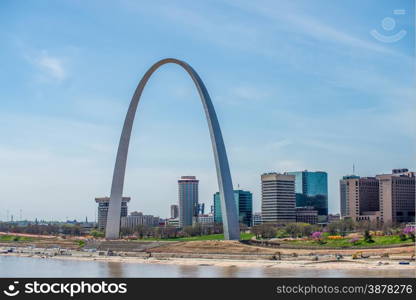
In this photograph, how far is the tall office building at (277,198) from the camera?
485ft

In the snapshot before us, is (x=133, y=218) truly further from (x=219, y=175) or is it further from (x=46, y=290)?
(x=46, y=290)

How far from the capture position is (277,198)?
5807 inches

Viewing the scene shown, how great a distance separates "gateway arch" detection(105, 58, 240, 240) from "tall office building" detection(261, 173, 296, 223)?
3199 inches

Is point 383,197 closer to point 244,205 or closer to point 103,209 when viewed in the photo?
point 244,205

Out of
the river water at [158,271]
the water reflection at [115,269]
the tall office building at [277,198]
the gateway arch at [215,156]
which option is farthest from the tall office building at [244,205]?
the river water at [158,271]

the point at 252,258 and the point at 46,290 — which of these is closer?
the point at 46,290

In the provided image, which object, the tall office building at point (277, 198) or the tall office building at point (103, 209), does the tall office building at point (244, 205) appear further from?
the tall office building at point (103, 209)

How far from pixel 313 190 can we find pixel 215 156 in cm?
12662

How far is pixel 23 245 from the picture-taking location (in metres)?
98.4

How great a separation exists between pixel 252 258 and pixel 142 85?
65.2ft

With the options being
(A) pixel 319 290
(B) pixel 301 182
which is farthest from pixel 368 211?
(A) pixel 319 290

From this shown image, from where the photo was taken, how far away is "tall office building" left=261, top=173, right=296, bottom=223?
→ 148 m

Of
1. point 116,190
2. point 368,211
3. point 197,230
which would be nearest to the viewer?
point 116,190

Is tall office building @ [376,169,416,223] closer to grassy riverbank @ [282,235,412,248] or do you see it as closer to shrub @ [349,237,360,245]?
grassy riverbank @ [282,235,412,248]
